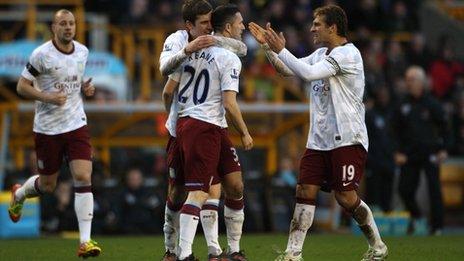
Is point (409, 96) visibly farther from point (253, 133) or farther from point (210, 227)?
point (210, 227)

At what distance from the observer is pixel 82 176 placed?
575 inches

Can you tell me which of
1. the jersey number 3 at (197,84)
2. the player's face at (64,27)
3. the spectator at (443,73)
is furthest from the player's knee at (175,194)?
the spectator at (443,73)

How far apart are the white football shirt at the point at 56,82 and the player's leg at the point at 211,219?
8.66 feet

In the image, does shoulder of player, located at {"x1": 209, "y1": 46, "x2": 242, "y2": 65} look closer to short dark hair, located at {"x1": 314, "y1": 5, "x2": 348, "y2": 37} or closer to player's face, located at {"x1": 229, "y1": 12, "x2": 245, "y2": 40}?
player's face, located at {"x1": 229, "y1": 12, "x2": 245, "y2": 40}

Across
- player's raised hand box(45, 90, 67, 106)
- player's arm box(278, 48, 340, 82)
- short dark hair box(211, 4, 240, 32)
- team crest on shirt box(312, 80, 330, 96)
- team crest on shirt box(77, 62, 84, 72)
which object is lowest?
player's raised hand box(45, 90, 67, 106)

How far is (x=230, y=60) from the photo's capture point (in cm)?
1238

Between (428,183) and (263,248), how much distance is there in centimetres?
507

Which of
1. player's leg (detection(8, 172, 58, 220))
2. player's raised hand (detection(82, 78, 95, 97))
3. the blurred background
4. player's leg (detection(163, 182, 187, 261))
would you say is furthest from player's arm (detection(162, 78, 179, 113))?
the blurred background

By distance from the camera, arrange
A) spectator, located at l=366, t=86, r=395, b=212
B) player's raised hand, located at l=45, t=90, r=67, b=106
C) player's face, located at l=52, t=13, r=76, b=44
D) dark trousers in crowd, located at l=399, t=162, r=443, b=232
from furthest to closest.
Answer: spectator, located at l=366, t=86, r=395, b=212, dark trousers in crowd, located at l=399, t=162, r=443, b=232, player's face, located at l=52, t=13, r=76, b=44, player's raised hand, located at l=45, t=90, r=67, b=106

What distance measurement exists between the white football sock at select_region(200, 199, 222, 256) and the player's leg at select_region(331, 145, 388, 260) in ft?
3.86

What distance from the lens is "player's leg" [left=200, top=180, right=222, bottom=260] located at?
12703 mm

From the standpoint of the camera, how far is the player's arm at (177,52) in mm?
12250

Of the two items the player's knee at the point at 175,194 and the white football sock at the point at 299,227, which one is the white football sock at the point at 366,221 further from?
the player's knee at the point at 175,194

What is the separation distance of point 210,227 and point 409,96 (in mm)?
8309
